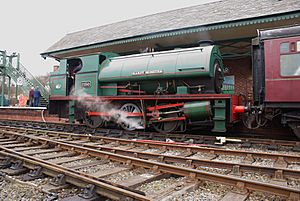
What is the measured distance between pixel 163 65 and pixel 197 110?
1856 millimetres

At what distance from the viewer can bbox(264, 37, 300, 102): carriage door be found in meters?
5.50

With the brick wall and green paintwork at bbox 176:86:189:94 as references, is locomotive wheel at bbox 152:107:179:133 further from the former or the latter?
the brick wall

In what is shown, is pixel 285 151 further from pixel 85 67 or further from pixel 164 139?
pixel 85 67

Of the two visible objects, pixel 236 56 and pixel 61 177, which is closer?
pixel 61 177

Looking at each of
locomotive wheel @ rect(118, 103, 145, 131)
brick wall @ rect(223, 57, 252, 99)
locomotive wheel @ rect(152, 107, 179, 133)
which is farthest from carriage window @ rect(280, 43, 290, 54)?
brick wall @ rect(223, 57, 252, 99)

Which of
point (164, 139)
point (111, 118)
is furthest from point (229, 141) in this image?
point (111, 118)

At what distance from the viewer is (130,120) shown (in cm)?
816

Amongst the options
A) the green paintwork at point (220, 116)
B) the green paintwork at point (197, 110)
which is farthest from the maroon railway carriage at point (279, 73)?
the green paintwork at point (197, 110)

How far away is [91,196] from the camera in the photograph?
2.76 m

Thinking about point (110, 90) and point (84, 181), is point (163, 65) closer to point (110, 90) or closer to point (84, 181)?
point (110, 90)

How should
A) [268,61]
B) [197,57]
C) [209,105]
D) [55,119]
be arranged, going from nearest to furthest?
[268,61], [209,105], [197,57], [55,119]

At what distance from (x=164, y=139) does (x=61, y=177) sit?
4121 millimetres

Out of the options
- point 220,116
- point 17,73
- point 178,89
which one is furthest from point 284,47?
point 17,73

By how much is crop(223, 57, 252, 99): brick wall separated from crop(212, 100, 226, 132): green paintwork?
5.40 m
